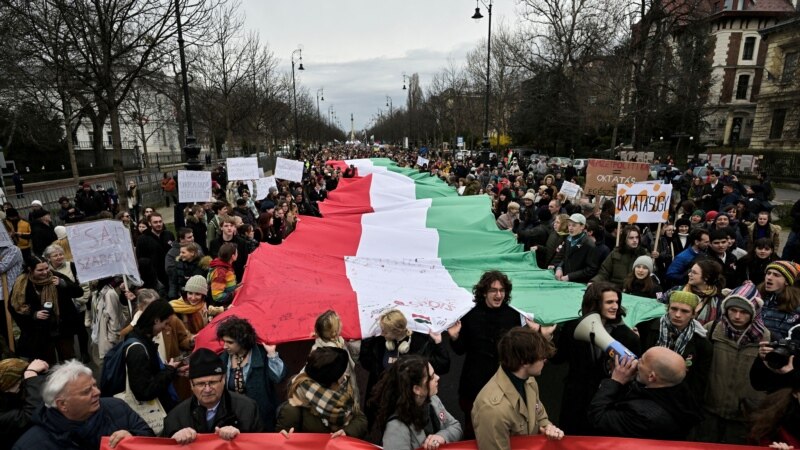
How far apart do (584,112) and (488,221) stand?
72.6ft

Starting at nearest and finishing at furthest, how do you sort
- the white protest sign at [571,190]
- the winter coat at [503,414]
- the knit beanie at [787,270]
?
the winter coat at [503,414], the knit beanie at [787,270], the white protest sign at [571,190]

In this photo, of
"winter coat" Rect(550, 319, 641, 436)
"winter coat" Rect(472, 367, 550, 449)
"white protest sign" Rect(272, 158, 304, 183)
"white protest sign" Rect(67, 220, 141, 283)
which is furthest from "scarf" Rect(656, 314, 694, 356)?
"white protest sign" Rect(272, 158, 304, 183)


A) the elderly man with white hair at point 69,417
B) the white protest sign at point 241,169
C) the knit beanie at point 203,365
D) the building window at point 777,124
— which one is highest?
the building window at point 777,124

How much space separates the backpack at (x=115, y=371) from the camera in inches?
125

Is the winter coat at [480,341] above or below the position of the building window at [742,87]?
below

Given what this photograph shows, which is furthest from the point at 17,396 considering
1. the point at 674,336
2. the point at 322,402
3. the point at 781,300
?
the point at 781,300

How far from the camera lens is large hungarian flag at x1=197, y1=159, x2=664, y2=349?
436 centimetres

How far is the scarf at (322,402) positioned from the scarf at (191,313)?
207 centimetres

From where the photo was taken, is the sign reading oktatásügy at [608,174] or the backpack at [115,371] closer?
the backpack at [115,371]

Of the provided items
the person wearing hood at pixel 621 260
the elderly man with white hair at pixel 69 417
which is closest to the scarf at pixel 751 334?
the person wearing hood at pixel 621 260

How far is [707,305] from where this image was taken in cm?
401

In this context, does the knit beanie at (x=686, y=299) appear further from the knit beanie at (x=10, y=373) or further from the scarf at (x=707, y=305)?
the knit beanie at (x=10, y=373)

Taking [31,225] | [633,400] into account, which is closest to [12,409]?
[633,400]

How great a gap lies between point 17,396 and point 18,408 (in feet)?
0.26
